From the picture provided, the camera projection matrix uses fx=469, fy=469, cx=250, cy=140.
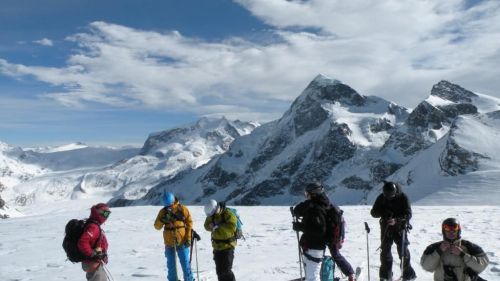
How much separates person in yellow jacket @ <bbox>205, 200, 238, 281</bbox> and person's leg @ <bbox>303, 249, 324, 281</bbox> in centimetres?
205

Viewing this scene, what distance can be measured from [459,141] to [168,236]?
139 metres

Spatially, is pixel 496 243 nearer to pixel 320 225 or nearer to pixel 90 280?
pixel 320 225

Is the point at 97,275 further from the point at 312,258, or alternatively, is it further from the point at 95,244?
the point at 312,258

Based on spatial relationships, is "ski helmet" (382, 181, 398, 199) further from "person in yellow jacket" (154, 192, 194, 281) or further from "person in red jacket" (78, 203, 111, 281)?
"person in red jacket" (78, 203, 111, 281)

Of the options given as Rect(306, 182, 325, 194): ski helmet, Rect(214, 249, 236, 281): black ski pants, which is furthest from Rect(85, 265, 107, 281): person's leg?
Rect(306, 182, 325, 194): ski helmet

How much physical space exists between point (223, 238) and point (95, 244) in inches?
111

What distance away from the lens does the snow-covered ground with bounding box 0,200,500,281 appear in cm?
1354

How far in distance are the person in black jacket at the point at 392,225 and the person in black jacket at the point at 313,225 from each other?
7.86 feet

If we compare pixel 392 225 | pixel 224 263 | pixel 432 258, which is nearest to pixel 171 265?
pixel 224 263

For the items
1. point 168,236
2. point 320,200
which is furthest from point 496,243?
point 168,236

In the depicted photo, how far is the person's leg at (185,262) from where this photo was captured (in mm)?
11180

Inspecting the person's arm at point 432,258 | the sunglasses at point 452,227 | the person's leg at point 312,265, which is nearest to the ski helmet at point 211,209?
the person's leg at point 312,265

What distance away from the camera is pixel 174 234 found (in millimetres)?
11367

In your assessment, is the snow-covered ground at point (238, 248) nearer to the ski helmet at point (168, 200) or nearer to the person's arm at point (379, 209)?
the person's arm at point (379, 209)
